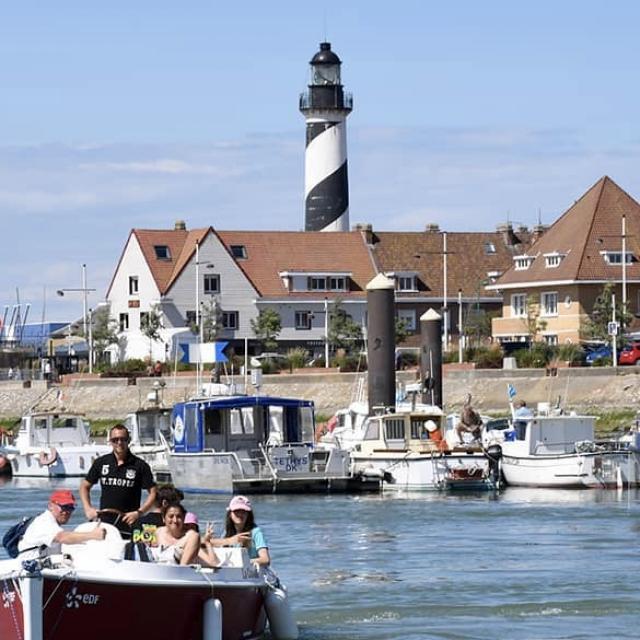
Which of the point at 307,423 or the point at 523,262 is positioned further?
the point at 523,262

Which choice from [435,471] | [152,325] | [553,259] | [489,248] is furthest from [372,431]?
[489,248]

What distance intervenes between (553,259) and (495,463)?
4252 cm

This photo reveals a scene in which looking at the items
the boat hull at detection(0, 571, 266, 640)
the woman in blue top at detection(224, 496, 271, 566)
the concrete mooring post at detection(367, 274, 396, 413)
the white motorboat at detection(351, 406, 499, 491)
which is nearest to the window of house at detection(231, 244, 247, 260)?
the concrete mooring post at detection(367, 274, 396, 413)

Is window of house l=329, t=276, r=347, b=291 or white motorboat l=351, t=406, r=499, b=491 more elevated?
window of house l=329, t=276, r=347, b=291

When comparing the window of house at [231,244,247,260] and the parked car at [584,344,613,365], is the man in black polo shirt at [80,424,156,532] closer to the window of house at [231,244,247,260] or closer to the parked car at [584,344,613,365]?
the parked car at [584,344,613,365]

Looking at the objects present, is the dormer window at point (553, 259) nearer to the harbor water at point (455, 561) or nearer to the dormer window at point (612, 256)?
the dormer window at point (612, 256)

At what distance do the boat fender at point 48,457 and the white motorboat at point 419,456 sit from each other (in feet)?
32.5

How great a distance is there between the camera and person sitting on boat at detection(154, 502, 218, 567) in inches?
650

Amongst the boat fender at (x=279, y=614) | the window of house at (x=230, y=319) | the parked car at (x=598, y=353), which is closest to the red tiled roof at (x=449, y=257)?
the window of house at (x=230, y=319)

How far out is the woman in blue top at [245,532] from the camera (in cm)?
1800

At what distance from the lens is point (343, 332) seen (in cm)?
8369

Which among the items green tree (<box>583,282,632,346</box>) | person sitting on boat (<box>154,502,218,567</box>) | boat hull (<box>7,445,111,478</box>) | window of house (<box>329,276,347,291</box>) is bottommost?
person sitting on boat (<box>154,502,218,567</box>)

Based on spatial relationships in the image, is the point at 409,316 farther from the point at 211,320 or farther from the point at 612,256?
the point at 612,256

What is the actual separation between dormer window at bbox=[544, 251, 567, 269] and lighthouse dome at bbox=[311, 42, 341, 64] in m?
17.1
